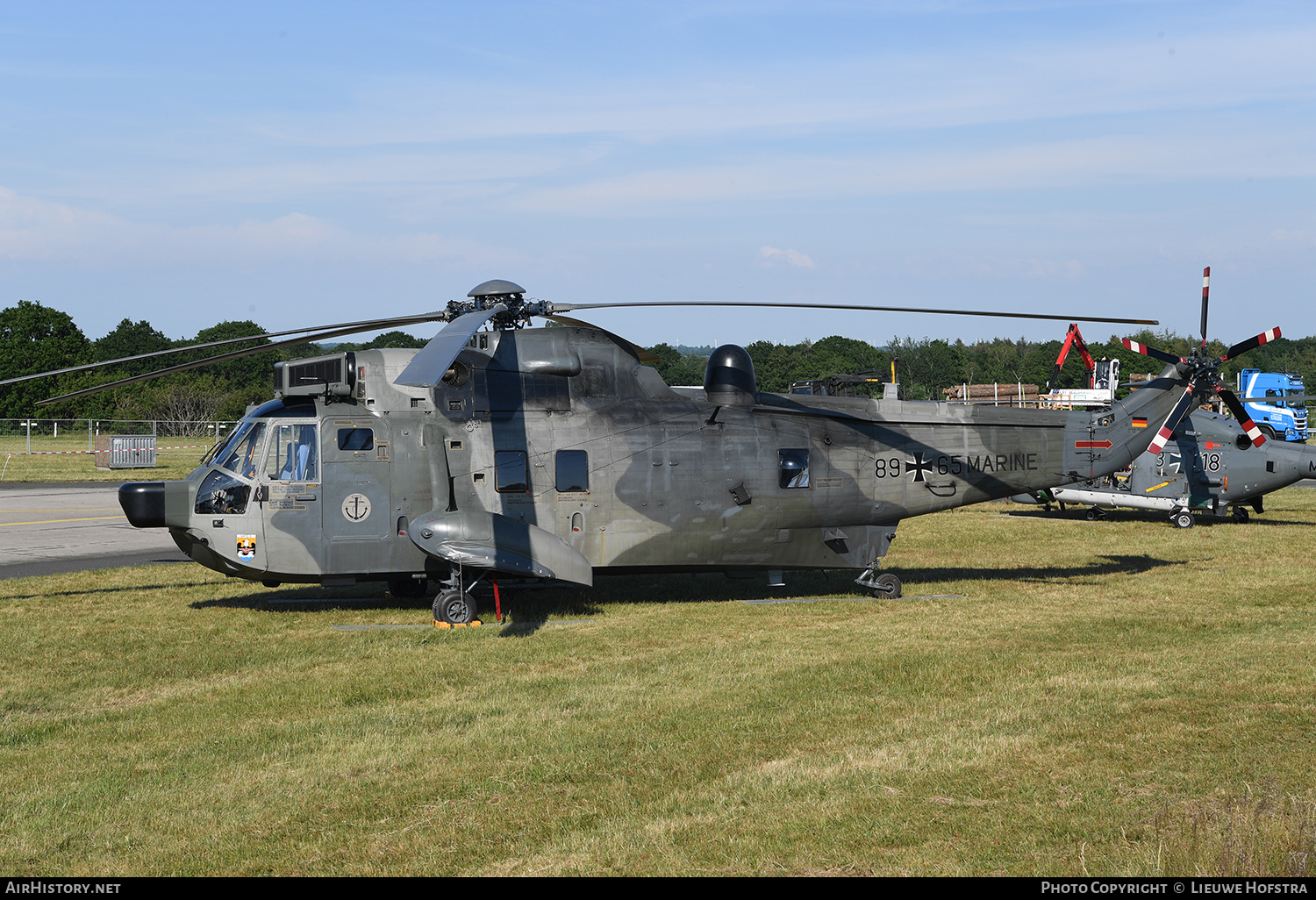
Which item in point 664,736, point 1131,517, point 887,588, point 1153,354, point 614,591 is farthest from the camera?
point 1131,517

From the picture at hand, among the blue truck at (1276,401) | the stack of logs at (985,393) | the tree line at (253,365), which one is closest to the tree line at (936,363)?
the tree line at (253,365)

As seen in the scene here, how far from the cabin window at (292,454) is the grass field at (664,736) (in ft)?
7.02

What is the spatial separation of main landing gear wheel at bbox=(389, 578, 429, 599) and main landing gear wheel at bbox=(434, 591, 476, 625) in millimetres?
2391

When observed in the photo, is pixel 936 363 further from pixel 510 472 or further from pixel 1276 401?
pixel 510 472

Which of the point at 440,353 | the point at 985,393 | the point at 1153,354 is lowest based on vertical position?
the point at 440,353

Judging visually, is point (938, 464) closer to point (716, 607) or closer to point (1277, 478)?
point (716, 607)

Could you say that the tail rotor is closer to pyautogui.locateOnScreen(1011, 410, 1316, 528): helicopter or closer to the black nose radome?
pyautogui.locateOnScreen(1011, 410, 1316, 528): helicopter

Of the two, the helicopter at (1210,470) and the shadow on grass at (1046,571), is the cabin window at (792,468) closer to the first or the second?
the shadow on grass at (1046,571)

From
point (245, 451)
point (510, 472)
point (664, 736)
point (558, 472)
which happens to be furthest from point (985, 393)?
point (664, 736)

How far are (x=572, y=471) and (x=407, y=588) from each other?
3.67 metres

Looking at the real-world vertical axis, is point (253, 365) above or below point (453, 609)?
above

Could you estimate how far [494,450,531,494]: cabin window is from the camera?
47.3 ft

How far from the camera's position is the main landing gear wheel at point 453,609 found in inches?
541

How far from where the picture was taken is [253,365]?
108500 millimetres
